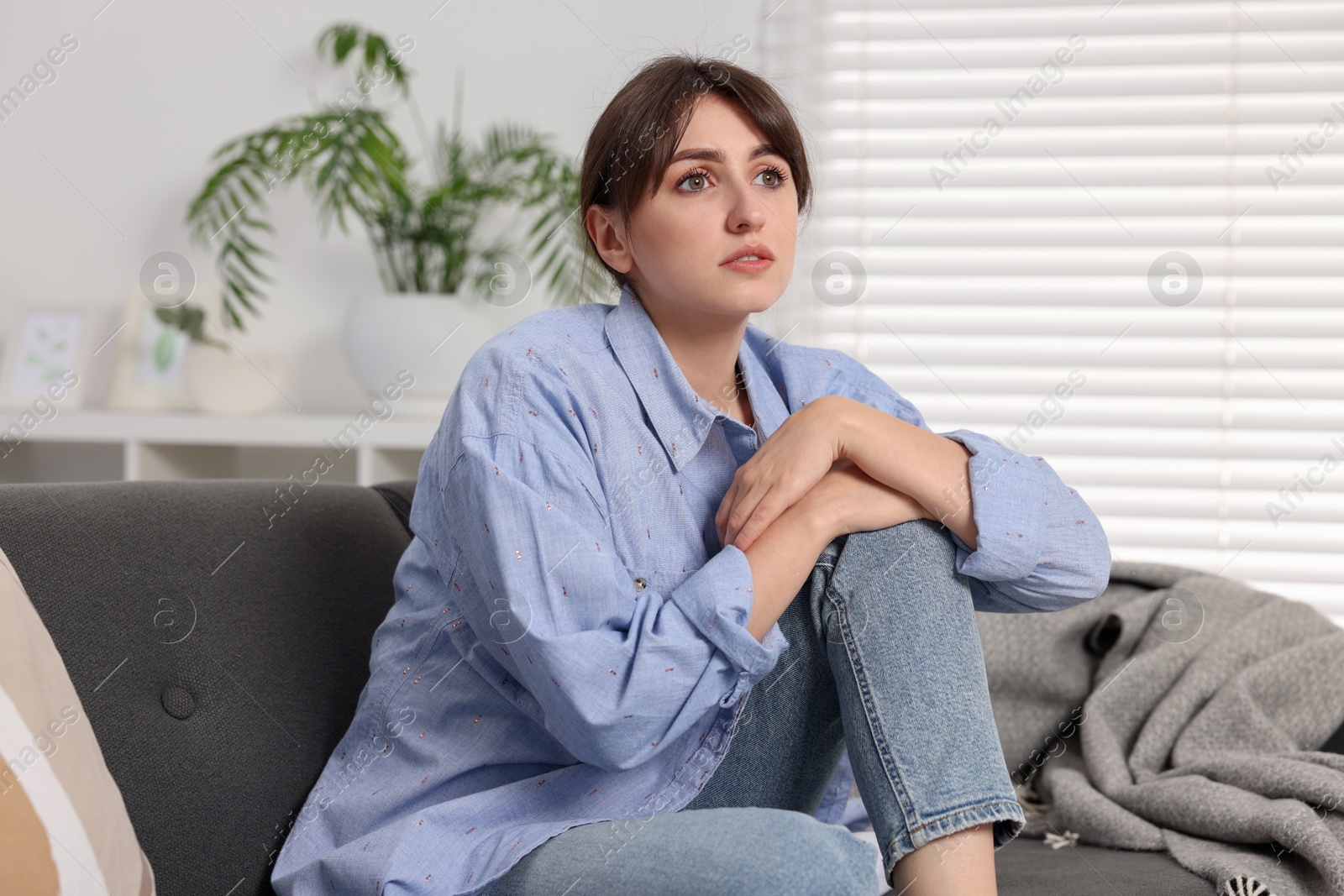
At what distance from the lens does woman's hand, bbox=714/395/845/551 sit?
86 centimetres

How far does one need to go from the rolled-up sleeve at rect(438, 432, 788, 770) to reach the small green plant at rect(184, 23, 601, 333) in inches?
42.5

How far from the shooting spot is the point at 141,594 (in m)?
0.89

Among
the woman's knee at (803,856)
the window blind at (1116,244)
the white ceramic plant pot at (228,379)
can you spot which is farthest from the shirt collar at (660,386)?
Answer: the white ceramic plant pot at (228,379)

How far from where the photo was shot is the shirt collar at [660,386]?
94 cm

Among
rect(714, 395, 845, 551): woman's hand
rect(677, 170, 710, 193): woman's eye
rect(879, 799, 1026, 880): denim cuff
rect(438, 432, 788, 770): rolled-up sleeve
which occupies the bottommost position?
rect(879, 799, 1026, 880): denim cuff

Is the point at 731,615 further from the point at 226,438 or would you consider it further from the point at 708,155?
the point at 226,438

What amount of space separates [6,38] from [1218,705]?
2.36 m

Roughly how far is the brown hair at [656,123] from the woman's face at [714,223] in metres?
0.01

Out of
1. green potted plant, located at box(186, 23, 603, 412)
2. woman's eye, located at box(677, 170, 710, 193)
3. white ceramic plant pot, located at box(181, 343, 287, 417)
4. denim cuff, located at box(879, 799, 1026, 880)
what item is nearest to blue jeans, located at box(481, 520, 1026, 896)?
denim cuff, located at box(879, 799, 1026, 880)

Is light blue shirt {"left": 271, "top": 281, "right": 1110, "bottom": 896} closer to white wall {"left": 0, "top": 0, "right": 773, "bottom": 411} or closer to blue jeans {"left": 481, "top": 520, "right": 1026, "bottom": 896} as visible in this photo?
blue jeans {"left": 481, "top": 520, "right": 1026, "bottom": 896}

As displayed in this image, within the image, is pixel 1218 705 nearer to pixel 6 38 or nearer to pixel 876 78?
pixel 876 78

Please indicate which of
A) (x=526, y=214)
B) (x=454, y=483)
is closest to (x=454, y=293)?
(x=526, y=214)

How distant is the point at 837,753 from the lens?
954 mm

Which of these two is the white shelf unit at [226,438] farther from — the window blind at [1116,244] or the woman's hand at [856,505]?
the woman's hand at [856,505]
